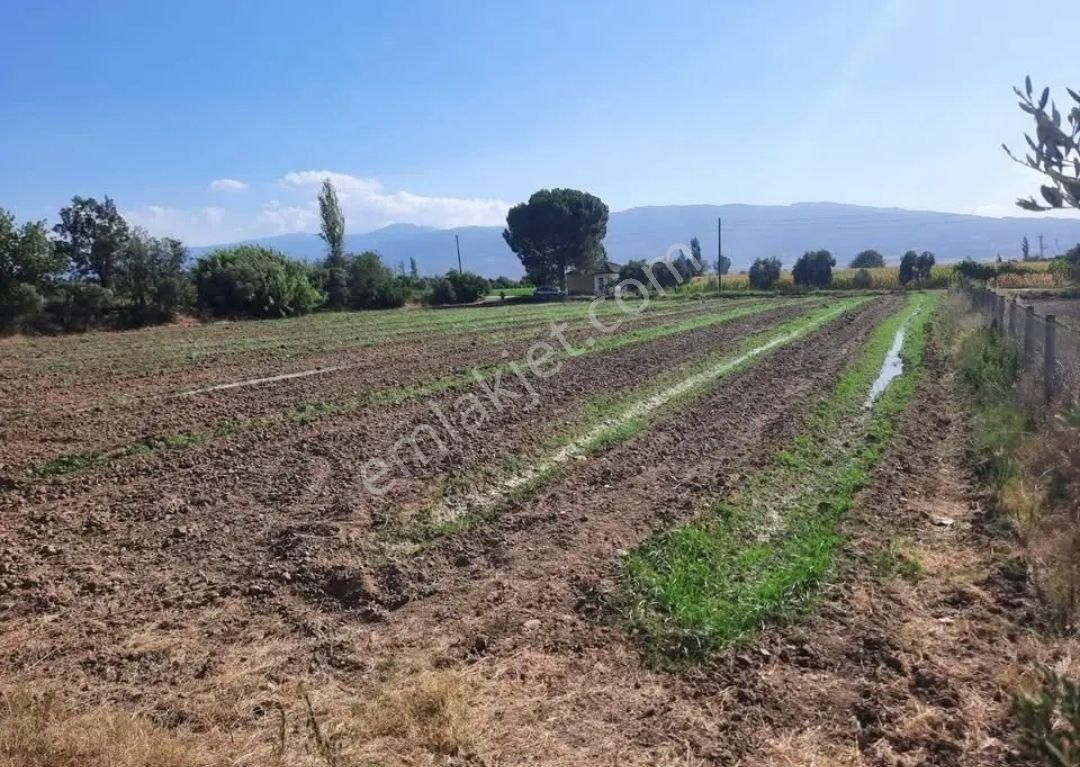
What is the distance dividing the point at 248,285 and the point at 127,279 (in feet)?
17.3

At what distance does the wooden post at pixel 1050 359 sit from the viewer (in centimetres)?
766

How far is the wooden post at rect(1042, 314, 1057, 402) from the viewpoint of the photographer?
25.1 feet

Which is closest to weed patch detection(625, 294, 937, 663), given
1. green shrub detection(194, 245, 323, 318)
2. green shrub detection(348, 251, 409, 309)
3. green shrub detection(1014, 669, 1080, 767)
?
green shrub detection(1014, 669, 1080, 767)

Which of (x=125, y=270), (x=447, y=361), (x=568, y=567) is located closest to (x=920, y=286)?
(x=447, y=361)

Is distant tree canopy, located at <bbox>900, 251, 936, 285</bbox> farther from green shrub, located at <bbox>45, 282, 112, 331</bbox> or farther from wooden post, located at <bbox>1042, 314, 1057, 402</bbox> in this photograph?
green shrub, located at <bbox>45, 282, 112, 331</bbox>

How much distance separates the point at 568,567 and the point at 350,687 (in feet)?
5.91

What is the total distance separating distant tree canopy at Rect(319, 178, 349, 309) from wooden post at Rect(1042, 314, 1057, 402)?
38.1 m

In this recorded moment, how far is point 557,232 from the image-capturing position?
2729 inches

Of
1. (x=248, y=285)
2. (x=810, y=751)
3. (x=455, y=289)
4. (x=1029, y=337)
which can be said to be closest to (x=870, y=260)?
(x=455, y=289)

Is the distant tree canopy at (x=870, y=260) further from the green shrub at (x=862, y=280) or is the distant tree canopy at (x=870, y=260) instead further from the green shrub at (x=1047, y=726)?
the green shrub at (x=1047, y=726)

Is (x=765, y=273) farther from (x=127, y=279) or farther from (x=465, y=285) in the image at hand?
(x=127, y=279)

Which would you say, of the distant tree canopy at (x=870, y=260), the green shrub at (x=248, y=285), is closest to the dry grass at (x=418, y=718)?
the green shrub at (x=248, y=285)

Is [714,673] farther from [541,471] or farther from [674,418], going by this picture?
[674,418]

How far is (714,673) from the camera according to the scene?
3596mm
